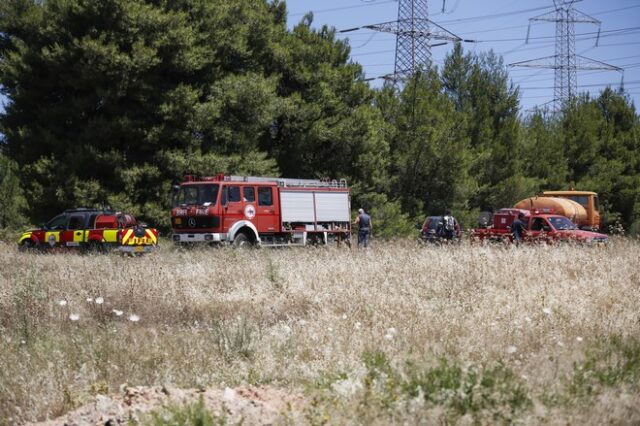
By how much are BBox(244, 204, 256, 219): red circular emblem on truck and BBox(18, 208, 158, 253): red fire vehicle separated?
3.13 metres

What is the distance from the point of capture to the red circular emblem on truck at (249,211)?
23.5m

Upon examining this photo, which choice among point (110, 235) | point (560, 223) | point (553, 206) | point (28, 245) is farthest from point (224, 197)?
point (553, 206)

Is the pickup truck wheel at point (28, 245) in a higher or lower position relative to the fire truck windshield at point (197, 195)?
lower

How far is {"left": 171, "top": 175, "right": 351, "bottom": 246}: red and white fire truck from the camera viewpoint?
22562 millimetres

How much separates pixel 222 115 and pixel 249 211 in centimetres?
797

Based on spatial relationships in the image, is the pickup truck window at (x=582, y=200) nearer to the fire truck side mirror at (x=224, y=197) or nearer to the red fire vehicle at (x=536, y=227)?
the red fire vehicle at (x=536, y=227)

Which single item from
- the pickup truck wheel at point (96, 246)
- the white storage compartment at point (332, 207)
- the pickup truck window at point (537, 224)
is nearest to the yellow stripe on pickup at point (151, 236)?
the pickup truck wheel at point (96, 246)

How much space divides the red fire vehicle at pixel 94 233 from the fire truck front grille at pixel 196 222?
3.06 ft

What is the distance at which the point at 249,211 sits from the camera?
77.7 feet

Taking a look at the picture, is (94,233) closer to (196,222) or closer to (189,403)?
(196,222)

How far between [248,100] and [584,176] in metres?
31.6

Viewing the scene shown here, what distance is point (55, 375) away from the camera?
591 cm

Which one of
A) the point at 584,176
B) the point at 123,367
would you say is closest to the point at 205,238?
the point at 123,367

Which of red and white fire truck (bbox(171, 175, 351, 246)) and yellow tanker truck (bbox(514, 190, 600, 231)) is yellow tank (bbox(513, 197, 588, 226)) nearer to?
yellow tanker truck (bbox(514, 190, 600, 231))
